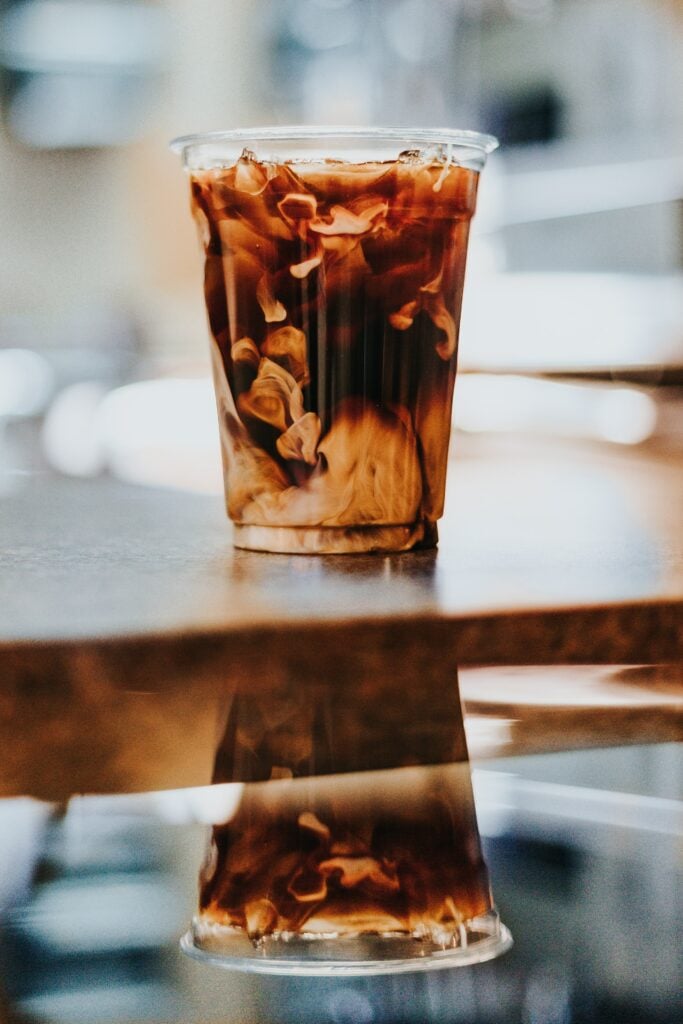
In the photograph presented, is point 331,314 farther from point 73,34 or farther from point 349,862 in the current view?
point 73,34

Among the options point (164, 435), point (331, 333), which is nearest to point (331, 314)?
point (331, 333)

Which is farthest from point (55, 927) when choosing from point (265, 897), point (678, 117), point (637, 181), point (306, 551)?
point (678, 117)

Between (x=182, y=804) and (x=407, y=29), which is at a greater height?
(x=407, y=29)

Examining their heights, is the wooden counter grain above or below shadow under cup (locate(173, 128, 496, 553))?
below

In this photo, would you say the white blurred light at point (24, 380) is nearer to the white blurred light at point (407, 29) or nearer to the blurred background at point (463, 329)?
the blurred background at point (463, 329)

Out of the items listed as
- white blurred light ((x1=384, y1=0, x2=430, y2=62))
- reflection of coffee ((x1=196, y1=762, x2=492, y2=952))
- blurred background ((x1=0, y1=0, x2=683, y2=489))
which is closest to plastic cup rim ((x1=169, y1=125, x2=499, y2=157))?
reflection of coffee ((x1=196, y1=762, x2=492, y2=952))

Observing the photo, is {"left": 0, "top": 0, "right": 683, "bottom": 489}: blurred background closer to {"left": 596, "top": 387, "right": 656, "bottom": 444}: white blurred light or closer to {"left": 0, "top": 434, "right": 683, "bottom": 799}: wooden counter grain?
{"left": 596, "top": 387, "right": 656, "bottom": 444}: white blurred light

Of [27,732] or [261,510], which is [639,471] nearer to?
[261,510]
